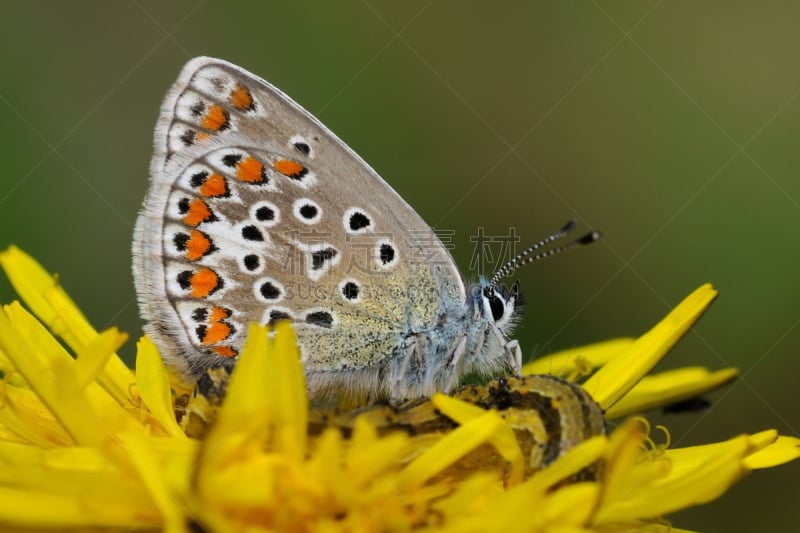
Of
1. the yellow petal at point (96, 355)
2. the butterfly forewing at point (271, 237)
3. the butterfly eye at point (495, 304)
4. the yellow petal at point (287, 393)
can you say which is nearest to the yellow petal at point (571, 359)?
the butterfly eye at point (495, 304)

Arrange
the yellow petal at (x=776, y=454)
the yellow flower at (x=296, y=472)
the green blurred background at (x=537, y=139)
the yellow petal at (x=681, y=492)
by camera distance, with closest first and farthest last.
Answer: the yellow flower at (x=296, y=472), the yellow petal at (x=681, y=492), the yellow petal at (x=776, y=454), the green blurred background at (x=537, y=139)

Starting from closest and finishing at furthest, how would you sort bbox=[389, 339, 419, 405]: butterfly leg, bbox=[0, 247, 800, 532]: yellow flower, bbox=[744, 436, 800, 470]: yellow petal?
bbox=[0, 247, 800, 532]: yellow flower < bbox=[744, 436, 800, 470]: yellow petal < bbox=[389, 339, 419, 405]: butterfly leg

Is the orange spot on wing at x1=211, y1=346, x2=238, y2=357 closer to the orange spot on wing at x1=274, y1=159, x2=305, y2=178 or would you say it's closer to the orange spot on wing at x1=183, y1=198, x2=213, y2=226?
the orange spot on wing at x1=183, y1=198, x2=213, y2=226

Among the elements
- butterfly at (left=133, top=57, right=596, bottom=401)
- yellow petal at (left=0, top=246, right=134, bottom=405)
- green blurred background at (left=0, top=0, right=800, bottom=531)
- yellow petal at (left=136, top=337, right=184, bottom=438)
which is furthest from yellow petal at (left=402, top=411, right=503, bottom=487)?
green blurred background at (left=0, top=0, right=800, bottom=531)

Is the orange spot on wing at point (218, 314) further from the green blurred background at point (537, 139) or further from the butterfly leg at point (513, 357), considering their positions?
the green blurred background at point (537, 139)

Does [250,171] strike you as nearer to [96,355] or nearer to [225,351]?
[225,351]

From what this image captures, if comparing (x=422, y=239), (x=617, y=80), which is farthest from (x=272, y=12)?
(x=422, y=239)
